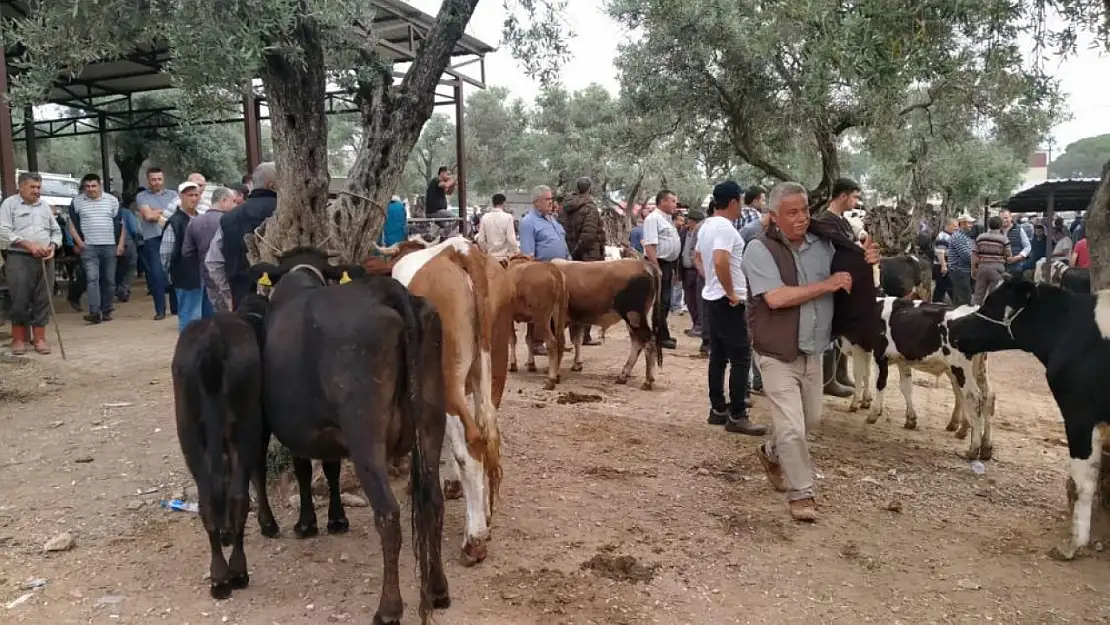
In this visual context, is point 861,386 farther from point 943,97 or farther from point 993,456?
point 943,97

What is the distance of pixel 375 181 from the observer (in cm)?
577

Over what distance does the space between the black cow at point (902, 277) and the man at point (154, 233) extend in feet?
34.4

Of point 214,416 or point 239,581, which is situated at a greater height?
point 214,416

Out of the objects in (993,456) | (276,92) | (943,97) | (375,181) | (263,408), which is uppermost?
(943,97)

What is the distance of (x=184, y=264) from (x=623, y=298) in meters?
4.69

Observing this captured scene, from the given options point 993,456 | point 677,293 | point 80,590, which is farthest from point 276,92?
point 677,293

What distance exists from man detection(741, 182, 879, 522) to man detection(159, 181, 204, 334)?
538 cm

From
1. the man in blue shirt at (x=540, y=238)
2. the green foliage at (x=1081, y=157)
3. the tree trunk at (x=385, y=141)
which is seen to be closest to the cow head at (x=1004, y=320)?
the tree trunk at (x=385, y=141)

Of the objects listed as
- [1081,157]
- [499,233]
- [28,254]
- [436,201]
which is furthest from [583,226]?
[1081,157]

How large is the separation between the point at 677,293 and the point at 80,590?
12.8m

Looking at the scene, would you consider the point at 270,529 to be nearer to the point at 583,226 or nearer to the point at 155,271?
the point at 583,226

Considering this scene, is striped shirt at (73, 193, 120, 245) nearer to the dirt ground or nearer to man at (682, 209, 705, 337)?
the dirt ground

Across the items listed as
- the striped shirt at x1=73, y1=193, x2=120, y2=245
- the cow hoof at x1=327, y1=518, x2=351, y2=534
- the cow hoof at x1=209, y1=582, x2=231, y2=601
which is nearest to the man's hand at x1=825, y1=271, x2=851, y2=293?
the cow hoof at x1=327, y1=518, x2=351, y2=534

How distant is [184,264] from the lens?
25.7 ft
